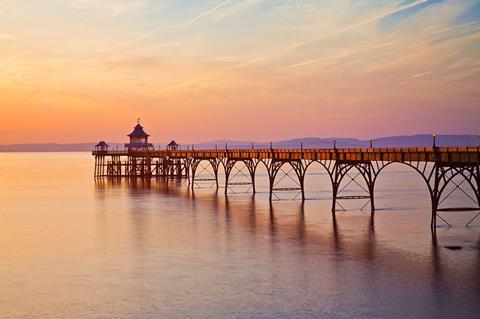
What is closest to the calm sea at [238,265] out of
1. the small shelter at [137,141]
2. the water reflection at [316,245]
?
the water reflection at [316,245]

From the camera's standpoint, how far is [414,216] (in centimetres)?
4625

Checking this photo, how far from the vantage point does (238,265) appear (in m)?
28.3

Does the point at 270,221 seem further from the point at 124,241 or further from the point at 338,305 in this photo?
the point at 338,305

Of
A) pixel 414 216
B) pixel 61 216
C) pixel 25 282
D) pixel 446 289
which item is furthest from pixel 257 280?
pixel 61 216

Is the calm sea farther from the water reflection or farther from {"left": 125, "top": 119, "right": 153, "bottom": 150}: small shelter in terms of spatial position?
{"left": 125, "top": 119, "right": 153, "bottom": 150}: small shelter

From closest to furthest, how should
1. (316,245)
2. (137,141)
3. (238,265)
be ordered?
(238,265) → (316,245) → (137,141)

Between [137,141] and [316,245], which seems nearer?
[316,245]

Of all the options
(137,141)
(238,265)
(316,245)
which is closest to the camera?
(238,265)

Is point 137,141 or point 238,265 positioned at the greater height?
point 137,141

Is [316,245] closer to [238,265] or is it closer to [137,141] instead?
[238,265]

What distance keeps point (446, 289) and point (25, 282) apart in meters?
17.1

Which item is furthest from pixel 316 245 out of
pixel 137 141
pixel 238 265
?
pixel 137 141

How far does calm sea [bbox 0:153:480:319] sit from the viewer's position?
2141 cm

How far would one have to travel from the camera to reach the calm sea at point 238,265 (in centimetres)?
2141
